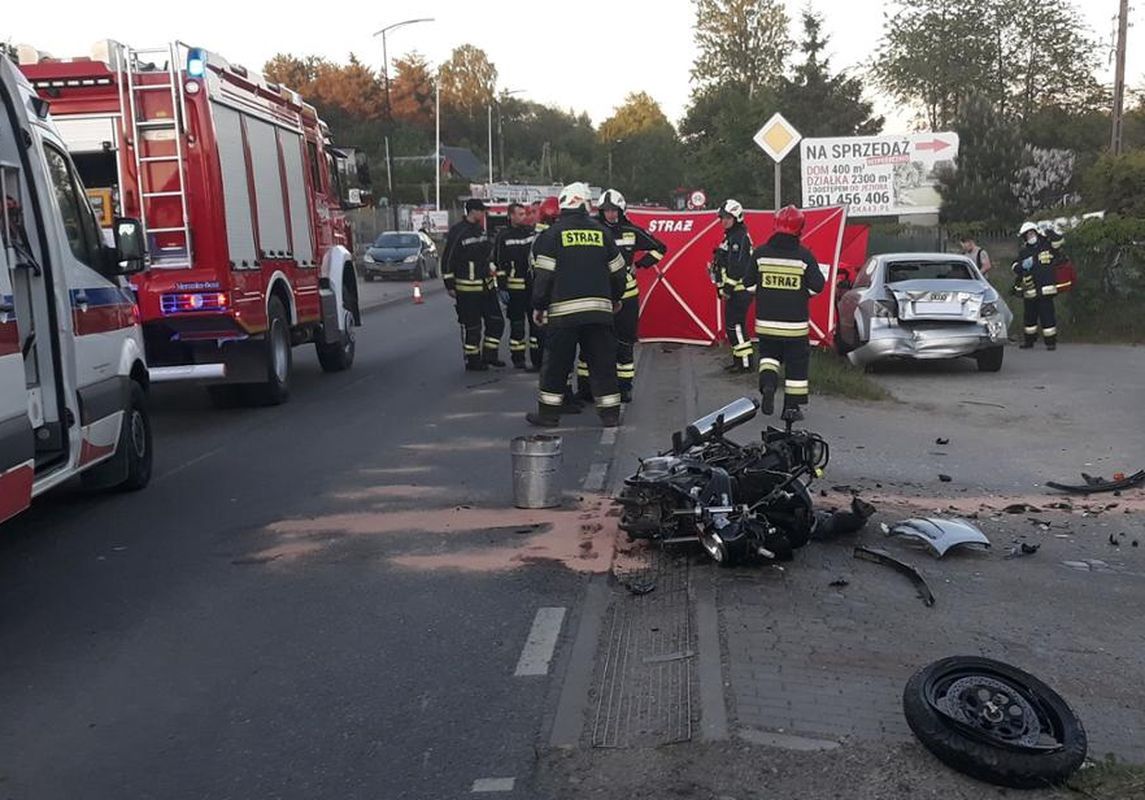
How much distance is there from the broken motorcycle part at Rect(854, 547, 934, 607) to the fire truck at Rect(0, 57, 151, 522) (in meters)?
4.20

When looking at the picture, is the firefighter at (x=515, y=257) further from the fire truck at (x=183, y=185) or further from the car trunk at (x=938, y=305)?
the car trunk at (x=938, y=305)

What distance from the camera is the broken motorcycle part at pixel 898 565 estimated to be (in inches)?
221

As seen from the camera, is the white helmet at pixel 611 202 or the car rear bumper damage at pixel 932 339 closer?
the white helmet at pixel 611 202

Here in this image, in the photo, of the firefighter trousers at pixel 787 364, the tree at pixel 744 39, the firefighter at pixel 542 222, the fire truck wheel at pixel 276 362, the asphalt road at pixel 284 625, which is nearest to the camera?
the asphalt road at pixel 284 625

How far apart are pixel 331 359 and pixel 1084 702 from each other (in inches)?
473

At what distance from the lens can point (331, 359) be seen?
15289 millimetres

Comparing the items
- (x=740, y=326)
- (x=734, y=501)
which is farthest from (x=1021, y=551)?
(x=740, y=326)

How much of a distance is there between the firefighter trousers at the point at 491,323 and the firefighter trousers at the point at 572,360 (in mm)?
4667

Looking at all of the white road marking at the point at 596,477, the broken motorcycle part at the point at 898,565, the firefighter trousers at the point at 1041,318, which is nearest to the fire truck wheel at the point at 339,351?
the white road marking at the point at 596,477

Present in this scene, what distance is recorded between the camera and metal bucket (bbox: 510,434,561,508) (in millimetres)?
7316

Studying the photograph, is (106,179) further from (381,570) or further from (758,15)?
(758,15)

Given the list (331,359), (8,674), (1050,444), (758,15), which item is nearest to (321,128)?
(331,359)

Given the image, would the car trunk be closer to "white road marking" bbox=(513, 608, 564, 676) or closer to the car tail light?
the car tail light

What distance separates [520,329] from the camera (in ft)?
47.8
